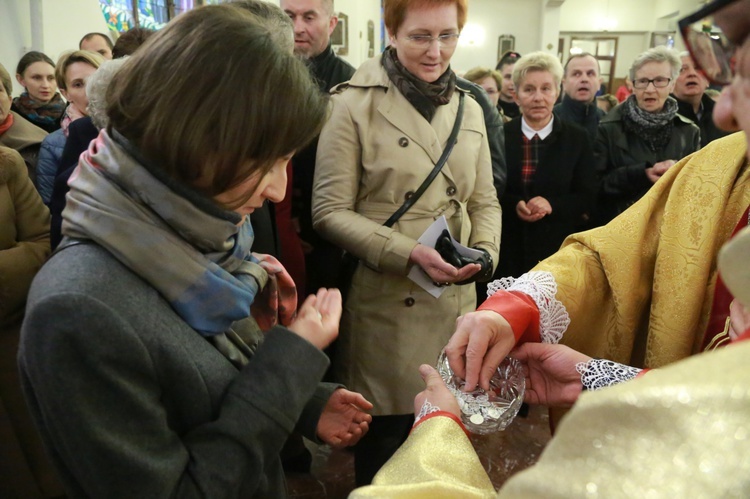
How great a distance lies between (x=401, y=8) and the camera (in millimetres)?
2340

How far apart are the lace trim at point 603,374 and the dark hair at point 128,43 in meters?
2.14

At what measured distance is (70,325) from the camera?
0.91 metres

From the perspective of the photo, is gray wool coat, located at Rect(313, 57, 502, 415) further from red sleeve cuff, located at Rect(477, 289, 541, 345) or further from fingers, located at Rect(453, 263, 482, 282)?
red sleeve cuff, located at Rect(477, 289, 541, 345)

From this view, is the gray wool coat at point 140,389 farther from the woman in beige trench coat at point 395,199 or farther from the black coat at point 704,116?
the black coat at point 704,116

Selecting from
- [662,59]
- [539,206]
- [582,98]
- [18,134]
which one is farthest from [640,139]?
[18,134]

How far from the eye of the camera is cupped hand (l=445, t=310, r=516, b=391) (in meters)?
1.33

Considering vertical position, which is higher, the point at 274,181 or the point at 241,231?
the point at 274,181

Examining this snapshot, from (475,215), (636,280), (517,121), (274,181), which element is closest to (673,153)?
(517,121)

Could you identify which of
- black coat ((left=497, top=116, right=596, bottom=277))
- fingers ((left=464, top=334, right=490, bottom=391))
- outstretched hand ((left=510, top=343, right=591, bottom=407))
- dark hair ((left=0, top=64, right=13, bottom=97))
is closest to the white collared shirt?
black coat ((left=497, top=116, right=596, bottom=277))

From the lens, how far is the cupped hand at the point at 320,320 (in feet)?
4.12

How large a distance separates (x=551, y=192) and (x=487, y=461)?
1.46 metres

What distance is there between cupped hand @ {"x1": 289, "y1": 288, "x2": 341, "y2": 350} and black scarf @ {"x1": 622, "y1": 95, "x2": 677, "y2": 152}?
284 centimetres

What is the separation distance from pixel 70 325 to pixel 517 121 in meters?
2.95

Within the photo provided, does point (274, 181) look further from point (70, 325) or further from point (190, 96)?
point (70, 325)
